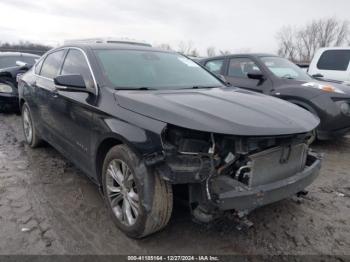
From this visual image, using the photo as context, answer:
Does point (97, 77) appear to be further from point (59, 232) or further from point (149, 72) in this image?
point (59, 232)

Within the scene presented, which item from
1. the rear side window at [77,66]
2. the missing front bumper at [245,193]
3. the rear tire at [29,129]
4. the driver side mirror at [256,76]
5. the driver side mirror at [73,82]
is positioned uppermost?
the rear side window at [77,66]

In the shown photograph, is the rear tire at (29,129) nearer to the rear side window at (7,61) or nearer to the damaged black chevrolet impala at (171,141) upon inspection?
the damaged black chevrolet impala at (171,141)

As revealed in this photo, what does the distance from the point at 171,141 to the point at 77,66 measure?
1.76 metres

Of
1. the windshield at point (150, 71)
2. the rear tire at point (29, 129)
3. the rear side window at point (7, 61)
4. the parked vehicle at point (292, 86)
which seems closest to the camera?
the windshield at point (150, 71)

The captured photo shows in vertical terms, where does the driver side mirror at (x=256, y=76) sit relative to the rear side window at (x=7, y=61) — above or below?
above

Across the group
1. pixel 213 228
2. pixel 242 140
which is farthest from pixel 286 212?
pixel 242 140

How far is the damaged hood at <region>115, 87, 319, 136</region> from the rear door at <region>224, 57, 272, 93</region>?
9.49 feet

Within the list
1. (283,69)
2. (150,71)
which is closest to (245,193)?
(150,71)

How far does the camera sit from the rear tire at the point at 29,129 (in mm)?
5031

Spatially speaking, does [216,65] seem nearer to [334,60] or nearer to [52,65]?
[334,60]

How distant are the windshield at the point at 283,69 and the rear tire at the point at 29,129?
4.23 metres

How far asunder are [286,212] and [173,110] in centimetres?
168

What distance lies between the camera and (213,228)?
117 inches

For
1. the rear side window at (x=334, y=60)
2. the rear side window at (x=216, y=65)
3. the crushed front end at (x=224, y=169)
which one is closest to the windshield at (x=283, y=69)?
the rear side window at (x=216, y=65)
